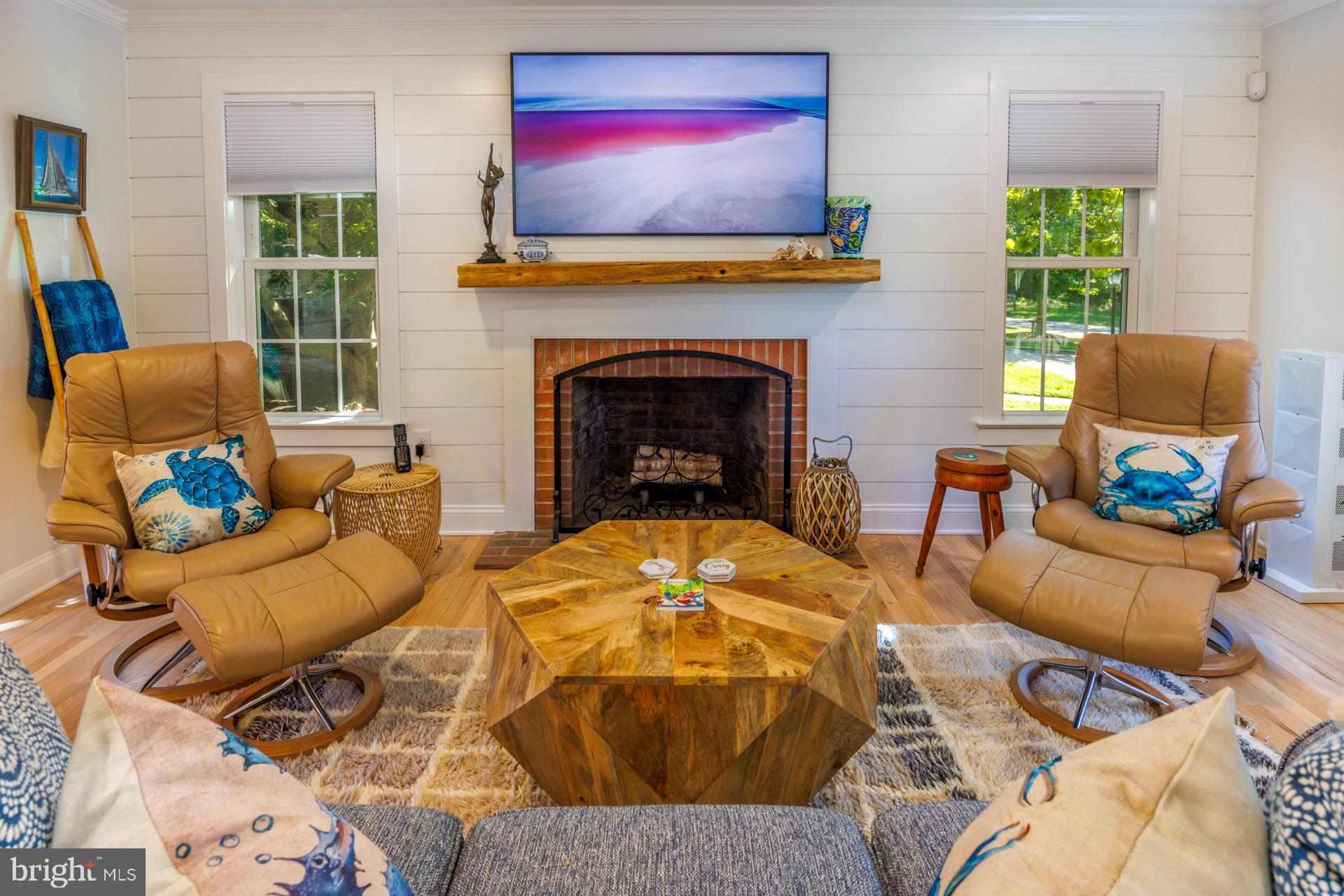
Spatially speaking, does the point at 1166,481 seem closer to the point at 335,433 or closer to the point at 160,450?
the point at 160,450

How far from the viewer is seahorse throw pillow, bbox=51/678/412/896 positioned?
0.73m

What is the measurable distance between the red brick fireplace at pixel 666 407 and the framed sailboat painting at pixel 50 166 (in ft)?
6.53

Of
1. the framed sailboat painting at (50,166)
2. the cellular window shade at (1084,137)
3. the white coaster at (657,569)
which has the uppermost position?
the cellular window shade at (1084,137)

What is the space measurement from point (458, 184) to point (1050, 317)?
9.52 feet

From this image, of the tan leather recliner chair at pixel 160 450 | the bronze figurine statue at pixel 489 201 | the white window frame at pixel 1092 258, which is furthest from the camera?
the white window frame at pixel 1092 258

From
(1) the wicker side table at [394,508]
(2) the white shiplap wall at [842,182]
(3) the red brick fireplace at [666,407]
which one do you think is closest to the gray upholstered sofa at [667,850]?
(1) the wicker side table at [394,508]

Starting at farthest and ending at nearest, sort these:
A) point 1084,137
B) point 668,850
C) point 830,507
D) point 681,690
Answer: point 1084,137 < point 830,507 < point 681,690 < point 668,850

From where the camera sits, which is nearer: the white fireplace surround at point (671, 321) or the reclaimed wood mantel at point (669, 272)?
the reclaimed wood mantel at point (669, 272)

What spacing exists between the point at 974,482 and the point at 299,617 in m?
2.57

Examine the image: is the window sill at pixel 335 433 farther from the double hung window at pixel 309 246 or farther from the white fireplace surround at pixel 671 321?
the white fireplace surround at pixel 671 321

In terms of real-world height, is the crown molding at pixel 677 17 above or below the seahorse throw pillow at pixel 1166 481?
above

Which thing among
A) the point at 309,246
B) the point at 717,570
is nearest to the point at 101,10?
the point at 309,246

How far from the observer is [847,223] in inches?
156

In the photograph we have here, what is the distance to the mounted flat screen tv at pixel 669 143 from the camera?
158 inches
